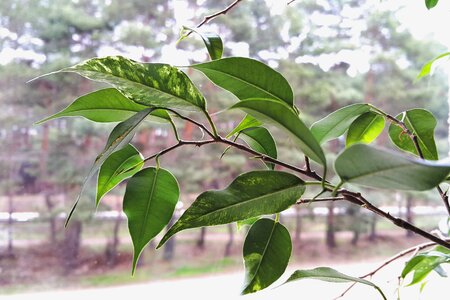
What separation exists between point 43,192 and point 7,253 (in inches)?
5.8

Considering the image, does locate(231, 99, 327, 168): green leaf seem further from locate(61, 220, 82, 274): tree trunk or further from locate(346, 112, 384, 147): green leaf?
locate(61, 220, 82, 274): tree trunk

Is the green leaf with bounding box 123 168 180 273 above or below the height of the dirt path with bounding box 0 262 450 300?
above

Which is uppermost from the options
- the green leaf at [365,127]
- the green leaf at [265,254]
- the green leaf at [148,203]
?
the green leaf at [365,127]

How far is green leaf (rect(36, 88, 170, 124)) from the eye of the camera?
337 millimetres

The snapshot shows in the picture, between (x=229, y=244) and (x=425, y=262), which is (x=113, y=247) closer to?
(x=229, y=244)

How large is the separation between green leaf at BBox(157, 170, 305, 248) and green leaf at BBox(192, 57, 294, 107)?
0.06m

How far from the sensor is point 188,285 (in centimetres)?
106

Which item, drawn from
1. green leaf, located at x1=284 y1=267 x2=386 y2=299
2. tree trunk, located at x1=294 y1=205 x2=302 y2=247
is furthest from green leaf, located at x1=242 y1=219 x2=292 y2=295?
tree trunk, located at x1=294 y1=205 x2=302 y2=247

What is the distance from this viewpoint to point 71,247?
0.99 meters

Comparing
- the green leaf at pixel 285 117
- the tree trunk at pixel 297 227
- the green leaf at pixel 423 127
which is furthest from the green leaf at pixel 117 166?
the tree trunk at pixel 297 227

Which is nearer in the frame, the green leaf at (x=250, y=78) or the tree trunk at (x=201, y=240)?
the green leaf at (x=250, y=78)

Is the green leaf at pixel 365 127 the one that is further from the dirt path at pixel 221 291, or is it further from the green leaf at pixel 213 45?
the dirt path at pixel 221 291

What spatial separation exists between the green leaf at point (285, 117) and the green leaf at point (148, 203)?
132 millimetres

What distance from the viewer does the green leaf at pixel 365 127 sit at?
0.44 metres
